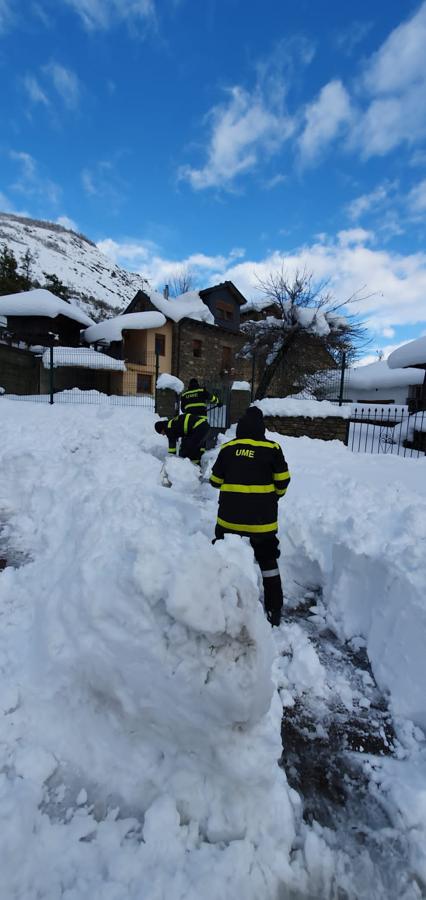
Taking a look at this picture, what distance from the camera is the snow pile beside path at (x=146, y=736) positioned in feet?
5.16

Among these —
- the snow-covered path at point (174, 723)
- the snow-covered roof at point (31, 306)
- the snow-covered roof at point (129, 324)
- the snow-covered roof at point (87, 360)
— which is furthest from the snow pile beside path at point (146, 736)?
the snow-covered roof at point (31, 306)

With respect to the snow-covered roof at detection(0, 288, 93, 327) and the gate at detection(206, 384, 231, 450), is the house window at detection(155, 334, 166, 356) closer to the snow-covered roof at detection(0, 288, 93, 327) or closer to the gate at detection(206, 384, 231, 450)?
the snow-covered roof at detection(0, 288, 93, 327)

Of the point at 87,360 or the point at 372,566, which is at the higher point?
the point at 87,360

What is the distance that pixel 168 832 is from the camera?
167cm

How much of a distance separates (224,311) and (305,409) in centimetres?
2358

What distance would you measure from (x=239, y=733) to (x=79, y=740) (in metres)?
0.91

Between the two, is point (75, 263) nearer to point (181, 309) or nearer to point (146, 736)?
point (181, 309)

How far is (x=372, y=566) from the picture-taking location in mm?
3258

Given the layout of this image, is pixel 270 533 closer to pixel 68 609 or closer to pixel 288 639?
pixel 288 639

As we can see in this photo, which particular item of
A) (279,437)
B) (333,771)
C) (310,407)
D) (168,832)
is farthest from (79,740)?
(310,407)

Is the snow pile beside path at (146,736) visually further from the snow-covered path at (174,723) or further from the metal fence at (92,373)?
the metal fence at (92,373)

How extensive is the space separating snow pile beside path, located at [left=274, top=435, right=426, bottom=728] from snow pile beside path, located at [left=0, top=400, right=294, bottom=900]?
972 mm

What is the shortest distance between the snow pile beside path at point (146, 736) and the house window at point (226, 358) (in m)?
27.8

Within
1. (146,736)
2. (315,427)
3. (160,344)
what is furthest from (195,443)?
(160,344)
